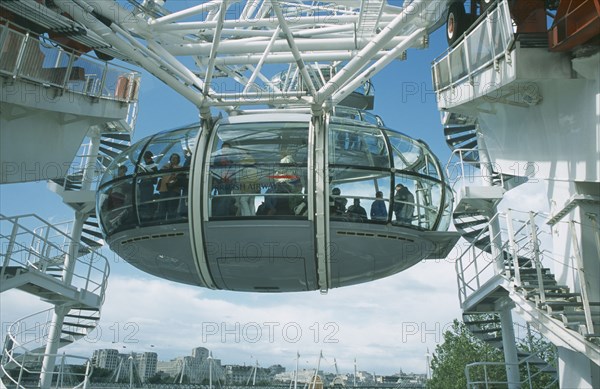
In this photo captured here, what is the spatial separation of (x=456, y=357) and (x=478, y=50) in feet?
89.7

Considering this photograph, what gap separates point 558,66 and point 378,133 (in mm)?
3724

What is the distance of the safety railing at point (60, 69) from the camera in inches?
521

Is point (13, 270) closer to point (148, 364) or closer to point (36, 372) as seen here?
point (36, 372)

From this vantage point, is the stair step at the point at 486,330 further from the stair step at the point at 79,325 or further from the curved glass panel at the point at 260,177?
the stair step at the point at 79,325

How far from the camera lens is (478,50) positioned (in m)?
12.7

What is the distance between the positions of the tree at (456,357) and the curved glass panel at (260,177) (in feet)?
89.0

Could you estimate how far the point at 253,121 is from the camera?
1054 cm

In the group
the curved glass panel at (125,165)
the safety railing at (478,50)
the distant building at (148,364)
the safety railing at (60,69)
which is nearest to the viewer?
the curved glass panel at (125,165)

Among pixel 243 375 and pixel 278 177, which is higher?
pixel 278 177

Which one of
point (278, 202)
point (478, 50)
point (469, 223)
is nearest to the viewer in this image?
point (278, 202)

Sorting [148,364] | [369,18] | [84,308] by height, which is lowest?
[148,364]

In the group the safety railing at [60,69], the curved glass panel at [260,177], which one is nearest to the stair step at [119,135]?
the safety railing at [60,69]

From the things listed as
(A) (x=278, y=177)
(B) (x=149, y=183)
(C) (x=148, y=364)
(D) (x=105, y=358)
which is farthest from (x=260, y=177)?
(C) (x=148, y=364)

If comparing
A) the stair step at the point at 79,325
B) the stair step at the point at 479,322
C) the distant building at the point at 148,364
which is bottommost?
the distant building at the point at 148,364
